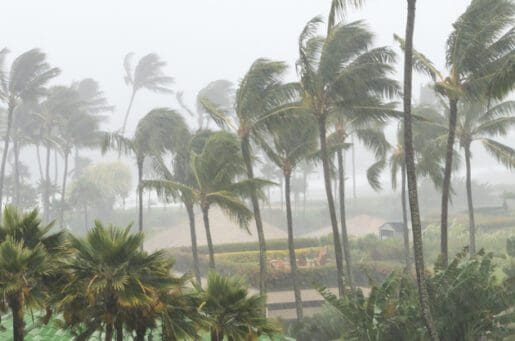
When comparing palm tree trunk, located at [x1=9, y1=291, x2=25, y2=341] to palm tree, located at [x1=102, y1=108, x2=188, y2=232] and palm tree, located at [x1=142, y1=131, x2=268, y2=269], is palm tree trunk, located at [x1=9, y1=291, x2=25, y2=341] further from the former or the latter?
palm tree, located at [x1=102, y1=108, x2=188, y2=232]

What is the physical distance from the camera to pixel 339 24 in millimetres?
16812

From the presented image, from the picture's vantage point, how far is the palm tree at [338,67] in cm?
1681

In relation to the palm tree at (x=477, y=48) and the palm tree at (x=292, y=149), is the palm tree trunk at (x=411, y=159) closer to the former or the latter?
the palm tree at (x=477, y=48)

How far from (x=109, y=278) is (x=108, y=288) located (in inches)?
7.9

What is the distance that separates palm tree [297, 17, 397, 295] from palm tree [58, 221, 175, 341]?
9407 millimetres

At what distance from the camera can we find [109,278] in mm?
8328

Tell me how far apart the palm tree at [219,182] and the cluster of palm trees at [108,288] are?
9.23 m

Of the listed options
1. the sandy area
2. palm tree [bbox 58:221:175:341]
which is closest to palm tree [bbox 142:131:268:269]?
palm tree [bbox 58:221:175:341]

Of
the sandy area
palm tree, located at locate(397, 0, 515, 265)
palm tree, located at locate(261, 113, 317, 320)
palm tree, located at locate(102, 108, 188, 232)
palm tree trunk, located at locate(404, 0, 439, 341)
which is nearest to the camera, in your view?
palm tree trunk, located at locate(404, 0, 439, 341)

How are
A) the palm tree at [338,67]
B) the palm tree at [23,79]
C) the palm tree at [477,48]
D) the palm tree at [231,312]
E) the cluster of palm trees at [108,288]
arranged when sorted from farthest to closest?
the palm tree at [23,79]
the palm tree at [338,67]
the palm tree at [477,48]
the palm tree at [231,312]
the cluster of palm trees at [108,288]

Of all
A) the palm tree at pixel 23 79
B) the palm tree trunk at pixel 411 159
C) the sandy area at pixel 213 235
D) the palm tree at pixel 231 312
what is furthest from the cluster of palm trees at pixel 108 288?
the sandy area at pixel 213 235

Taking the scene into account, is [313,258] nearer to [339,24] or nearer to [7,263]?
[339,24]

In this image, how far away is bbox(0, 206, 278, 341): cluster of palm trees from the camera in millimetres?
8406

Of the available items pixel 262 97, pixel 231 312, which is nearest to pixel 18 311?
pixel 231 312
